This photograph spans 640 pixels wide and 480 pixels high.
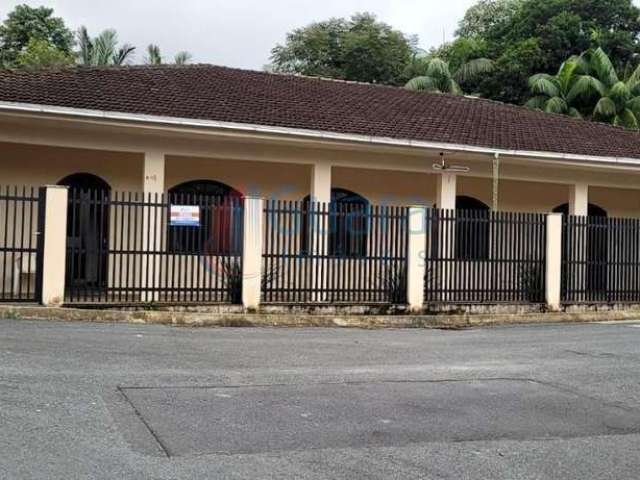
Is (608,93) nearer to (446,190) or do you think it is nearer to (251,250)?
(446,190)

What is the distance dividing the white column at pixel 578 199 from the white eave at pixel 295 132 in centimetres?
88

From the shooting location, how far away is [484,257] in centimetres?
1430

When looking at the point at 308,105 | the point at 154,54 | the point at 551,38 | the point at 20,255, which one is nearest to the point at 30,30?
the point at 154,54

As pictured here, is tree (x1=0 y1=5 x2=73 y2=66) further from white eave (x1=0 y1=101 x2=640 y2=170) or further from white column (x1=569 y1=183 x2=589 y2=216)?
white column (x1=569 y1=183 x2=589 y2=216)

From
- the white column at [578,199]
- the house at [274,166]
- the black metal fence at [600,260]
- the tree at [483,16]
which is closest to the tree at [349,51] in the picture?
the tree at [483,16]

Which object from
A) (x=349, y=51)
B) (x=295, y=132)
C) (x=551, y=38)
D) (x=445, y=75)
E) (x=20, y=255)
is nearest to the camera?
(x=20, y=255)

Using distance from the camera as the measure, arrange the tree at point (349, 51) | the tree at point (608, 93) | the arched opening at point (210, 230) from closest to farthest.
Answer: the arched opening at point (210, 230)
the tree at point (608, 93)
the tree at point (349, 51)

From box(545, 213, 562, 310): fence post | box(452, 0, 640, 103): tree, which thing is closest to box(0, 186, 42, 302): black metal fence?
box(545, 213, 562, 310): fence post

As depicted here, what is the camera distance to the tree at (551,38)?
36.5 metres

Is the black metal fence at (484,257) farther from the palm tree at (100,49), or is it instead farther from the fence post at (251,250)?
the palm tree at (100,49)

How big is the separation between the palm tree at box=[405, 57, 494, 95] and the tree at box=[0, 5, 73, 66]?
1910 centimetres

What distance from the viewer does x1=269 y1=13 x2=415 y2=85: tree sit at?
4072 centimetres

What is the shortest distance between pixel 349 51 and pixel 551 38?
10.4m

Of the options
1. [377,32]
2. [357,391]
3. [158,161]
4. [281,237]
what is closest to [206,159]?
[158,161]
